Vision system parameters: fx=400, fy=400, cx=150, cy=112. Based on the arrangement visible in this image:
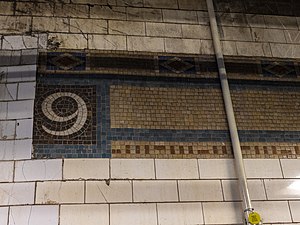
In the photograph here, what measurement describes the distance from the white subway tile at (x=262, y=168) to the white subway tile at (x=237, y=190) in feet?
0.16

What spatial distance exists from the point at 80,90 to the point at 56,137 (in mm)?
349

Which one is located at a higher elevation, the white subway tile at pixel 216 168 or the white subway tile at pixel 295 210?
the white subway tile at pixel 216 168

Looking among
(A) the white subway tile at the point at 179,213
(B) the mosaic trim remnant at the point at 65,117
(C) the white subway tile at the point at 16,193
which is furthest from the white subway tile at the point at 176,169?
(C) the white subway tile at the point at 16,193

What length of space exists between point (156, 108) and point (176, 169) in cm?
42

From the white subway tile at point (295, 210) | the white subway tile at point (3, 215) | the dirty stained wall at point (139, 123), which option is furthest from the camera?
the white subway tile at point (295, 210)

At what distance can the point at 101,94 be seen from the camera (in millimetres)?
2525

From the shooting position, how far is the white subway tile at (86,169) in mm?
2262

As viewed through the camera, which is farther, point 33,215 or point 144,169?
point 144,169

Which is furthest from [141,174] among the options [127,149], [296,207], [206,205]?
[296,207]

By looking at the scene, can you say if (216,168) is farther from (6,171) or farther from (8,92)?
(8,92)

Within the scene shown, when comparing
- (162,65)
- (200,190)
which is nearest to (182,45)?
(162,65)

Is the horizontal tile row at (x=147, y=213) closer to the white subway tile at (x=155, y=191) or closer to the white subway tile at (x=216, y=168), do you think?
the white subway tile at (x=155, y=191)

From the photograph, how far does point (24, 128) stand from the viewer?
236cm

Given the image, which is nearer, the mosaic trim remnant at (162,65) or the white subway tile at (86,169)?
the white subway tile at (86,169)
